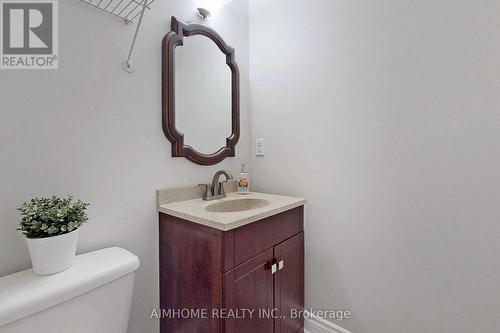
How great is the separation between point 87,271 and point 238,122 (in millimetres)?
1148

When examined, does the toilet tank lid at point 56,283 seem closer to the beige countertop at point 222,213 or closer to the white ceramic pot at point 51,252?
the white ceramic pot at point 51,252

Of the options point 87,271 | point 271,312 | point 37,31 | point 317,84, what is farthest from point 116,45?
point 271,312

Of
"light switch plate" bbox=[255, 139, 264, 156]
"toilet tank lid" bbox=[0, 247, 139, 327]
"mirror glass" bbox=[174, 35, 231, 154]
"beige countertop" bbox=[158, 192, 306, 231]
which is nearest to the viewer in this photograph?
"toilet tank lid" bbox=[0, 247, 139, 327]

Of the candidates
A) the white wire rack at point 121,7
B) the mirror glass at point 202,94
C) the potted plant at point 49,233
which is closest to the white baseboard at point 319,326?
the mirror glass at point 202,94

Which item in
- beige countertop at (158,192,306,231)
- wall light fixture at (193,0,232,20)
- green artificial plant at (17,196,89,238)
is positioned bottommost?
beige countertop at (158,192,306,231)

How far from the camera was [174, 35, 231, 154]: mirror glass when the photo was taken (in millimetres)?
1266

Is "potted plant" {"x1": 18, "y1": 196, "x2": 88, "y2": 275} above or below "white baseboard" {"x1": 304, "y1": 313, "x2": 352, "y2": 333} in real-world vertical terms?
above

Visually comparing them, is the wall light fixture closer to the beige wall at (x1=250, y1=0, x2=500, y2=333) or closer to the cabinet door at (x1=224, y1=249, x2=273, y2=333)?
the beige wall at (x1=250, y1=0, x2=500, y2=333)

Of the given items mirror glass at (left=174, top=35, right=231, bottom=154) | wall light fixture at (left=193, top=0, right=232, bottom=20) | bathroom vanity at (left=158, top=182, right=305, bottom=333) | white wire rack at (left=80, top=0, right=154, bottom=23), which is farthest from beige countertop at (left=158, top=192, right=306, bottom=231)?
wall light fixture at (left=193, top=0, right=232, bottom=20)

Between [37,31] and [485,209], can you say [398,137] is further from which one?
[37,31]

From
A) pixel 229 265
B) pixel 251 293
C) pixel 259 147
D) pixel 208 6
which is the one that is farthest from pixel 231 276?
pixel 208 6

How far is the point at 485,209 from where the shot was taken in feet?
2.94

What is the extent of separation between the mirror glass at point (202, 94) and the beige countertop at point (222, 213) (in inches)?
13.8

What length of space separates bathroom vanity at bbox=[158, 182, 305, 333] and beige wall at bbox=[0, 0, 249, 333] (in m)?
0.12
